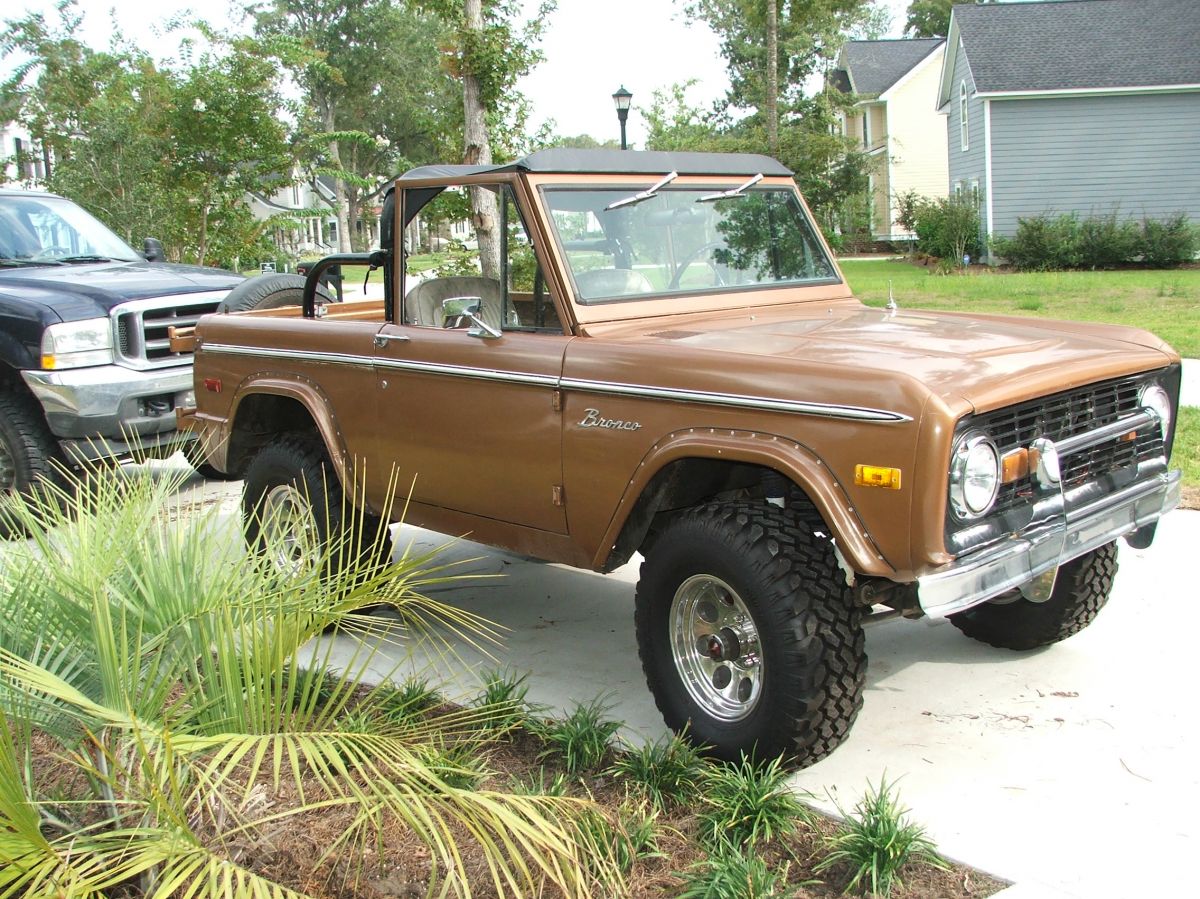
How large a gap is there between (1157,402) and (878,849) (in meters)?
2.03

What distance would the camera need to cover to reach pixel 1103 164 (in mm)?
25422

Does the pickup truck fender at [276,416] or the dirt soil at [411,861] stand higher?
the pickup truck fender at [276,416]

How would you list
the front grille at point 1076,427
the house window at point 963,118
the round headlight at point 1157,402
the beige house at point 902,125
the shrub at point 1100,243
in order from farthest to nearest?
the beige house at point 902,125, the house window at point 963,118, the shrub at point 1100,243, the round headlight at point 1157,402, the front grille at point 1076,427

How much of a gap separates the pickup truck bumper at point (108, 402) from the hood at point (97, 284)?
409mm

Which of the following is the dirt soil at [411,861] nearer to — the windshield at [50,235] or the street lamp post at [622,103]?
the windshield at [50,235]

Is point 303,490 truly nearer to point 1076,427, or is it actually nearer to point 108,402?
point 108,402

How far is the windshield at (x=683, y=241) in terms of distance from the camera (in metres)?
4.39

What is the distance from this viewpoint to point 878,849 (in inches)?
121

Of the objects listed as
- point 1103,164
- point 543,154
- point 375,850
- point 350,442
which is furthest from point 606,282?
point 1103,164

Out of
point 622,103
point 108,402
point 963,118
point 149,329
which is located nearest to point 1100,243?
point 963,118

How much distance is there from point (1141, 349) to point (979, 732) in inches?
56.5

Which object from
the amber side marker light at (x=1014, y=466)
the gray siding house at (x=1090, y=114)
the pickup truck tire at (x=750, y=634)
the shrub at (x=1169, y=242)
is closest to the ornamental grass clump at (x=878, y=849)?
the pickup truck tire at (x=750, y=634)

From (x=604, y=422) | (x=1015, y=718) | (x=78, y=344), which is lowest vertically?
(x=1015, y=718)

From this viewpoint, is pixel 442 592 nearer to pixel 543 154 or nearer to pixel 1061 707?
pixel 543 154
